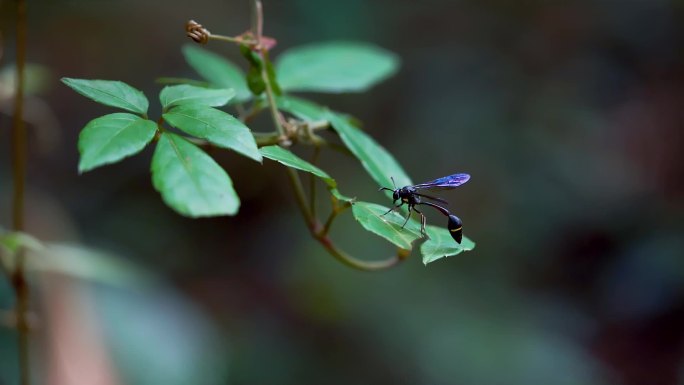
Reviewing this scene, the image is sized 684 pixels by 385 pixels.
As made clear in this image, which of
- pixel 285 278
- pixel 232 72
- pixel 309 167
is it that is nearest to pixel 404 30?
pixel 285 278

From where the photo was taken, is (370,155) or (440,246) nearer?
(440,246)

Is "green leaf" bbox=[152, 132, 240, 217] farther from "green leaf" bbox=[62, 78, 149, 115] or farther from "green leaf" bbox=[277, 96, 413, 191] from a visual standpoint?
"green leaf" bbox=[277, 96, 413, 191]

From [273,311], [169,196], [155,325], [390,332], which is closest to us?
[169,196]

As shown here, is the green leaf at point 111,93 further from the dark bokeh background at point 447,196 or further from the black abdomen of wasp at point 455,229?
the dark bokeh background at point 447,196

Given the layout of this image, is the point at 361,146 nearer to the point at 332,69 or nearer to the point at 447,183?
the point at 447,183

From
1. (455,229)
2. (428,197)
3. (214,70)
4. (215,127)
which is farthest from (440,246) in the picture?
(214,70)

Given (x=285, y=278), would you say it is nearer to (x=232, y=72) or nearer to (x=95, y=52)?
(x=95, y=52)
